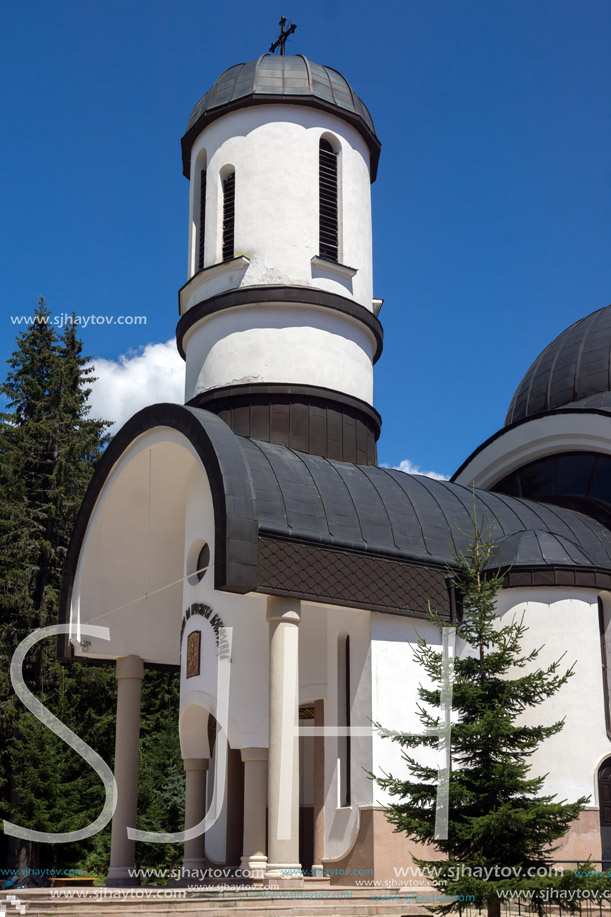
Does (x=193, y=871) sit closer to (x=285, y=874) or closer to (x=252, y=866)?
(x=252, y=866)

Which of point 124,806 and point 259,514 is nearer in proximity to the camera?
point 259,514

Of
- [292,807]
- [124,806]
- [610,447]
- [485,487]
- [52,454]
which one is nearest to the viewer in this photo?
[292,807]

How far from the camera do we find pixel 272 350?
18.2m

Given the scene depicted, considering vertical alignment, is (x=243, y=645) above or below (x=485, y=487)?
below

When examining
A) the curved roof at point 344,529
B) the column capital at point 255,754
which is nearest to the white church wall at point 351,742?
the curved roof at point 344,529

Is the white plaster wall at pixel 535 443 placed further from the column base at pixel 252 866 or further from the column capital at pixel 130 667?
the column base at pixel 252 866

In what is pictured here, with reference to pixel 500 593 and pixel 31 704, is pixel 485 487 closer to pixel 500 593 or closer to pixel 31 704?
pixel 500 593

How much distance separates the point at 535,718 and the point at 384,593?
3097mm

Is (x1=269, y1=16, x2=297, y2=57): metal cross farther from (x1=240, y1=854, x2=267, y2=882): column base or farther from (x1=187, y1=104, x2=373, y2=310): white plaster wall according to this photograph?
(x1=240, y1=854, x2=267, y2=882): column base

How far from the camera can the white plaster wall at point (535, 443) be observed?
19.6m

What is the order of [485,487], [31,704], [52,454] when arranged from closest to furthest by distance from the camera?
1. [485,487]
2. [31,704]
3. [52,454]

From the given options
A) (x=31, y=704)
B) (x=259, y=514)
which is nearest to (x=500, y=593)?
(x=259, y=514)

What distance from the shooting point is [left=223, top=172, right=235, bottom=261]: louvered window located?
63.6 ft

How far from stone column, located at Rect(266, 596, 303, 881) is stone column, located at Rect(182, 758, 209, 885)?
384 cm
